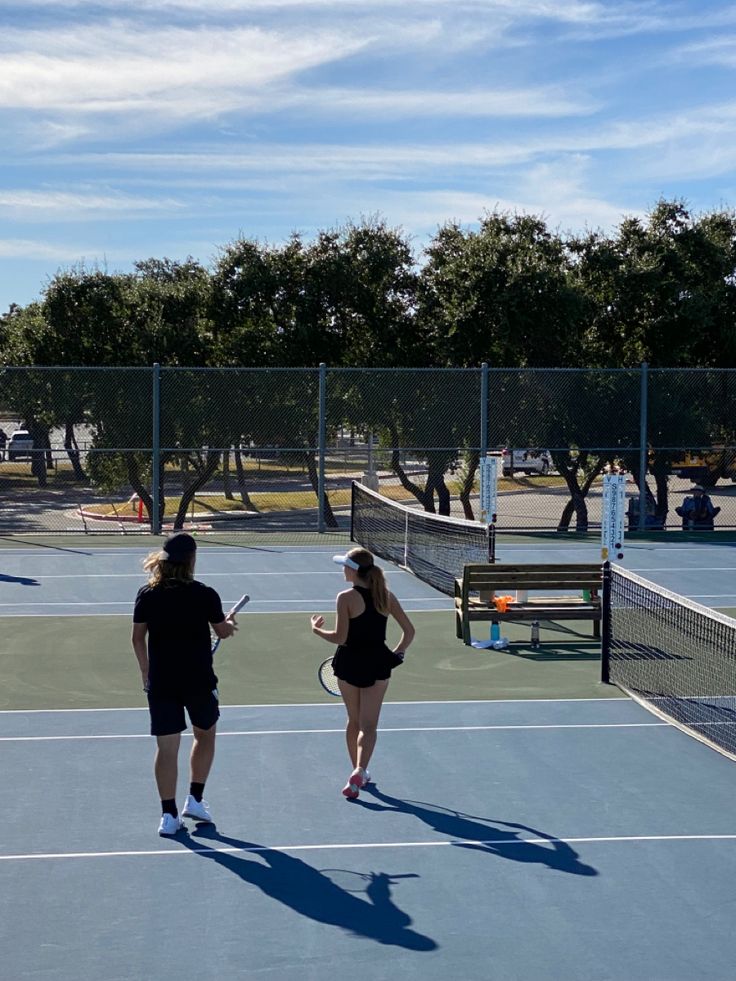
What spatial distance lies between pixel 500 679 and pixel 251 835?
487cm

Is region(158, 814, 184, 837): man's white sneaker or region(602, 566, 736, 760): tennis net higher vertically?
region(602, 566, 736, 760): tennis net

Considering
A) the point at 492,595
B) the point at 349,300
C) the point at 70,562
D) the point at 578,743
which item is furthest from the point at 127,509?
the point at 578,743

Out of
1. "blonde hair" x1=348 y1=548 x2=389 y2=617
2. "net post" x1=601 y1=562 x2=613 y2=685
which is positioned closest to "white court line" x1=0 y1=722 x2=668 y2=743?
"net post" x1=601 y1=562 x2=613 y2=685

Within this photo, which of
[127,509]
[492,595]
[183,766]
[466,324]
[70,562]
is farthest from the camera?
[127,509]

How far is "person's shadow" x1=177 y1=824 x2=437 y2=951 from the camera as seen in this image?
6363 millimetres

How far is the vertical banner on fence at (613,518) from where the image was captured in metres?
14.3

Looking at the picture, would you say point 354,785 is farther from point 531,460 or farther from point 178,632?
point 531,460

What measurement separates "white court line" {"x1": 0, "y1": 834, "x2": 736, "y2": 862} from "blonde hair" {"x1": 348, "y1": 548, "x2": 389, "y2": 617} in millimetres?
1474

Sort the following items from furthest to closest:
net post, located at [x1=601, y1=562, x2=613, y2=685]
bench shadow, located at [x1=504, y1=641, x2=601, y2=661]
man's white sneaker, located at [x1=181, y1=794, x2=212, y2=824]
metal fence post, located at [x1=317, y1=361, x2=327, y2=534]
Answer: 1. metal fence post, located at [x1=317, y1=361, x2=327, y2=534]
2. bench shadow, located at [x1=504, y1=641, x2=601, y2=661]
3. net post, located at [x1=601, y1=562, x2=613, y2=685]
4. man's white sneaker, located at [x1=181, y1=794, x2=212, y2=824]

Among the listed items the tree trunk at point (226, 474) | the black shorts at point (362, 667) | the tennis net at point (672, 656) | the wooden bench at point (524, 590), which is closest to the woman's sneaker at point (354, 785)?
the black shorts at point (362, 667)

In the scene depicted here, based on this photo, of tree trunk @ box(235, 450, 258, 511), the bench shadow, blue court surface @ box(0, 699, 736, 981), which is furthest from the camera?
tree trunk @ box(235, 450, 258, 511)

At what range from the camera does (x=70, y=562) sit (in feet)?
64.8

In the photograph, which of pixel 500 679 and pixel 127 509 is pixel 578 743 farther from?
pixel 127 509

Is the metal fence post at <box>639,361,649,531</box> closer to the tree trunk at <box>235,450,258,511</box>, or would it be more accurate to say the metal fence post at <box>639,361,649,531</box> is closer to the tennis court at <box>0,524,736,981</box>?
the tree trunk at <box>235,450,258,511</box>
